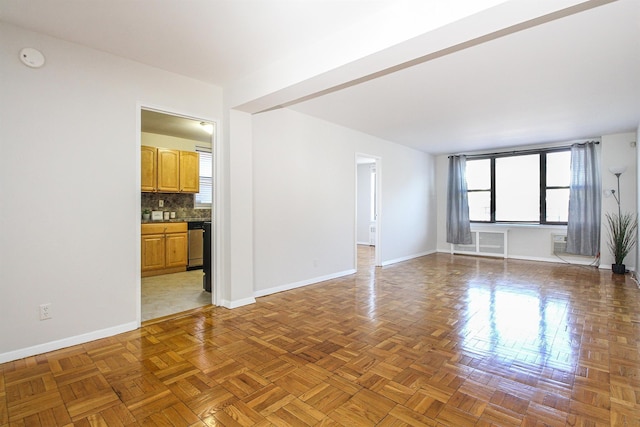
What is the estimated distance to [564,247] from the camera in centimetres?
634

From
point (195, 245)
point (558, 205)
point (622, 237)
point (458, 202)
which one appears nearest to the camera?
point (622, 237)

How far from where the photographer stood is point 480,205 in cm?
747

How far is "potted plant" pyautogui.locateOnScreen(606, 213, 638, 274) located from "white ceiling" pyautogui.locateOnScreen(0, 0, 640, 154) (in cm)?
195

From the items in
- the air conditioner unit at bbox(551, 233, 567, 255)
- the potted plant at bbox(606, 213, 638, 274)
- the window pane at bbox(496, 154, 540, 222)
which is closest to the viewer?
the potted plant at bbox(606, 213, 638, 274)

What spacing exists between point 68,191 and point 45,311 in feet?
3.10

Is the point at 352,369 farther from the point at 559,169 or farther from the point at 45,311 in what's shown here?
the point at 559,169

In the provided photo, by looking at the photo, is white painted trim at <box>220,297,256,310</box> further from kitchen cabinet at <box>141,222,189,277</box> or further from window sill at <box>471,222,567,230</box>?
window sill at <box>471,222,567,230</box>

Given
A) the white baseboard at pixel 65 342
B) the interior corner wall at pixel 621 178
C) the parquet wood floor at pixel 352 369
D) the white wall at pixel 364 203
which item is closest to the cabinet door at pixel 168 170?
the parquet wood floor at pixel 352 369

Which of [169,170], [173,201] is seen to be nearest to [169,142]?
[169,170]

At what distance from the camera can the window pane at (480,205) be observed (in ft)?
24.2

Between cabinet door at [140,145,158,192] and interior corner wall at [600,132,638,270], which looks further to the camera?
interior corner wall at [600,132,638,270]

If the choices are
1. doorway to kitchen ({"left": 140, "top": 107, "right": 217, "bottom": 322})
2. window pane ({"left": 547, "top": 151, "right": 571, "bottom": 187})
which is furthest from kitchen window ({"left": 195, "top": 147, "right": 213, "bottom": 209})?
window pane ({"left": 547, "top": 151, "right": 571, "bottom": 187})

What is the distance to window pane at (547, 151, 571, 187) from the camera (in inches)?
250

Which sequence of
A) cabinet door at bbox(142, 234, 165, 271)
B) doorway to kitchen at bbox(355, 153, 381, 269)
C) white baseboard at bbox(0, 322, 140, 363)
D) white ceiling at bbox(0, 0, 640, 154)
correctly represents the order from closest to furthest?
white ceiling at bbox(0, 0, 640, 154), white baseboard at bbox(0, 322, 140, 363), cabinet door at bbox(142, 234, 165, 271), doorway to kitchen at bbox(355, 153, 381, 269)
